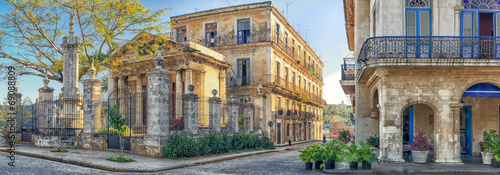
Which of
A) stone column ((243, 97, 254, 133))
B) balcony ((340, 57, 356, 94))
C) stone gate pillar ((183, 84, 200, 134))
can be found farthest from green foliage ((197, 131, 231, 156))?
balcony ((340, 57, 356, 94))

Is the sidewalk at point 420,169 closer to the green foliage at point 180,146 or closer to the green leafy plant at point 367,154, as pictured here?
the green leafy plant at point 367,154

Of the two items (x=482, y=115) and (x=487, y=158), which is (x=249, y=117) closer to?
(x=482, y=115)

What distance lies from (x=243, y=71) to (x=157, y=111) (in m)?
20.5

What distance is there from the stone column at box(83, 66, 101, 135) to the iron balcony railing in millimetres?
10972

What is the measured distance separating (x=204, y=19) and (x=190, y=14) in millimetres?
1559

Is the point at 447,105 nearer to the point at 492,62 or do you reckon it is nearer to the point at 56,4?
the point at 492,62

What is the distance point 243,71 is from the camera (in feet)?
116

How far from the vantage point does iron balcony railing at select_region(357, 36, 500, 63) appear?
530 inches

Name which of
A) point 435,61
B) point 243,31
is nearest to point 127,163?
point 435,61

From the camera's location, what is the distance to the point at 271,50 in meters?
34.4

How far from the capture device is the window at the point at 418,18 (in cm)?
1421

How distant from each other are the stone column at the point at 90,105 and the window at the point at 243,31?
Result: 1895 centimetres

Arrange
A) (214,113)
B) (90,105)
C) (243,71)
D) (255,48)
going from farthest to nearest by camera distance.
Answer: (243,71) < (255,48) < (214,113) < (90,105)

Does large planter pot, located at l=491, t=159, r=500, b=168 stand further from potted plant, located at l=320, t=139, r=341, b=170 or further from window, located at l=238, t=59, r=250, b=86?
window, located at l=238, t=59, r=250, b=86
